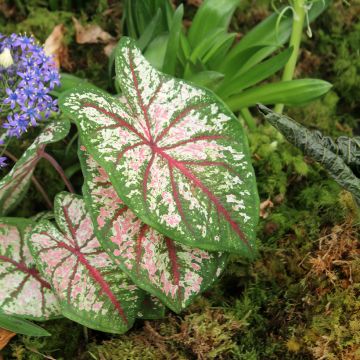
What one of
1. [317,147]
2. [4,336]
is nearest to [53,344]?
[4,336]

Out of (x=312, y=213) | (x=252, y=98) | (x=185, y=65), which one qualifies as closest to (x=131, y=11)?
(x=185, y=65)

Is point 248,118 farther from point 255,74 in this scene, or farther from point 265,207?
point 265,207

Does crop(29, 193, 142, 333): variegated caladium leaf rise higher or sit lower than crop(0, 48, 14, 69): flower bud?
lower

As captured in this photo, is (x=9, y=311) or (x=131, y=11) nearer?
(x=9, y=311)

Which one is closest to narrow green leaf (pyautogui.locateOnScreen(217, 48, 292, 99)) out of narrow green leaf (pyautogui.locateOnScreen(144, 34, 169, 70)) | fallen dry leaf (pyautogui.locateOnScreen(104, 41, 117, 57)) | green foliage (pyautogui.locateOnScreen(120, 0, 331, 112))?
green foliage (pyautogui.locateOnScreen(120, 0, 331, 112))

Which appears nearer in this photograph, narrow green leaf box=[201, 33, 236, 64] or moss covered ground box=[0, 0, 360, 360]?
moss covered ground box=[0, 0, 360, 360]

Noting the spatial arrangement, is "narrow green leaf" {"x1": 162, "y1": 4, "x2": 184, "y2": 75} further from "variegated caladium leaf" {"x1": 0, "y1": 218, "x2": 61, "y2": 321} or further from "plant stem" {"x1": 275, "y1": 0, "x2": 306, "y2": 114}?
"variegated caladium leaf" {"x1": 0, "y1": 218, "x2": 61, "y2": 321}

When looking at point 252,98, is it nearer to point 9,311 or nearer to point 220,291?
point 220,291
